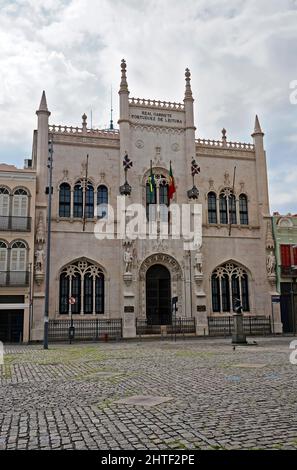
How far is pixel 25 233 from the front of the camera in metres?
31.7

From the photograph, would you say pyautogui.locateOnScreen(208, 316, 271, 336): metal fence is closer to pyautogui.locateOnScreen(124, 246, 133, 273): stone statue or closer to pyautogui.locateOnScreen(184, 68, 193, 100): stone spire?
pyautogui.locateOnScreen(124, 246, 133, 273): stone statue

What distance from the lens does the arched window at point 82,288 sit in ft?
109

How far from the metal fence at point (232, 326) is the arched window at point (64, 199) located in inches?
537

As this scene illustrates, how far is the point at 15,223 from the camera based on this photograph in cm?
3183

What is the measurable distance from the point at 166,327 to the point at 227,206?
11485 mm

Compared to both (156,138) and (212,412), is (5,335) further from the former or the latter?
(212,412)

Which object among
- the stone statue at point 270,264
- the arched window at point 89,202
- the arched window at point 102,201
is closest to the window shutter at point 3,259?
the arched window at point 89,202

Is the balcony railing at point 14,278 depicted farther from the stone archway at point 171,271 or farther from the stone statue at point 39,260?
the stone archway at point 171,271

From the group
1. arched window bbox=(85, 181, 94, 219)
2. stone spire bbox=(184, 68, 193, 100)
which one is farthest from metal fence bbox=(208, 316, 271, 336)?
stone spire bbox=(184, 68, 193, 100)

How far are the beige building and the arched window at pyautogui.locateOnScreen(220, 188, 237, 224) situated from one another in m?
0.08

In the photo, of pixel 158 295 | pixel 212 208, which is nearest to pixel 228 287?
pixel 158 295

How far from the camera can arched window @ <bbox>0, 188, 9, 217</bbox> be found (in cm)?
3189

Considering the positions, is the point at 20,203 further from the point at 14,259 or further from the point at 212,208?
the point at 212,208
